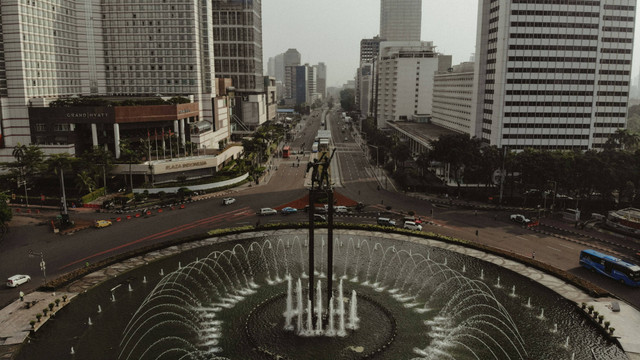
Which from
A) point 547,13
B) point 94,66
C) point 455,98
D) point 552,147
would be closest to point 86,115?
point 94,66

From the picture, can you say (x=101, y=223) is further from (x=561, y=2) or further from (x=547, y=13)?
(x=561, y=2)

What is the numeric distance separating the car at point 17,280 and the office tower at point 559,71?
107m

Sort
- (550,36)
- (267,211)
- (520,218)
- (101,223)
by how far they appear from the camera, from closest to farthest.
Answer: (101,223), (520,218), (267,211), (550,36)

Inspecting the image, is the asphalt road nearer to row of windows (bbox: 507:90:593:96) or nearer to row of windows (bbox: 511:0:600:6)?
row of windows (bbox: 507:90:593:96)

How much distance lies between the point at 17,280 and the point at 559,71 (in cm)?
12173

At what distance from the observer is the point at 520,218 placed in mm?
79188

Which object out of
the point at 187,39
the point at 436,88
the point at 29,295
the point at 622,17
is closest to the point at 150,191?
the point at 29,295

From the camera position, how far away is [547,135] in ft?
384

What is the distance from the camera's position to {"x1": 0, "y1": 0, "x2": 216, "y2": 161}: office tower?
346ft

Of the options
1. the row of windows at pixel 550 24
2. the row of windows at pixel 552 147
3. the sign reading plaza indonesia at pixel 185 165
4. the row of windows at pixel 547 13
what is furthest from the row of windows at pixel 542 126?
the sign reading plaza indonesia at pixel 185 165

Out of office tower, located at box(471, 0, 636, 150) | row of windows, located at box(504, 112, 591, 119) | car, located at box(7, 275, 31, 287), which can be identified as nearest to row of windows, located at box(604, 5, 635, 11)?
office tower, located at box(471, 0, 636, 150)

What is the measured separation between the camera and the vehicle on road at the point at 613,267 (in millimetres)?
52312

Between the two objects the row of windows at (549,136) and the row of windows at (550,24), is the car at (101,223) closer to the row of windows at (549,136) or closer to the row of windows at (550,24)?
the row of windows at (549,136)

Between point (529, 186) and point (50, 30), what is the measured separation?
124 m
